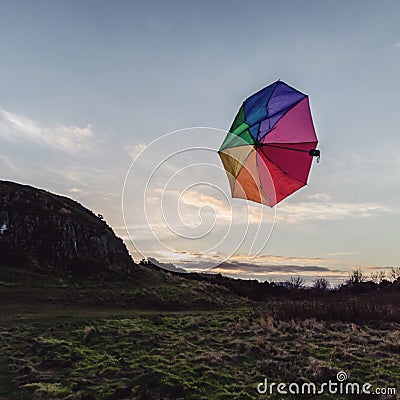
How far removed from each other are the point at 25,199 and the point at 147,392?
39859 mm

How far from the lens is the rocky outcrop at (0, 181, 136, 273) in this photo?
1543 inches

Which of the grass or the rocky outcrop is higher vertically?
the rocky outcrop

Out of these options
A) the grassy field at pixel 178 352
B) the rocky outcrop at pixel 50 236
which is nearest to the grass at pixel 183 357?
the grassy field at pixel 178 352

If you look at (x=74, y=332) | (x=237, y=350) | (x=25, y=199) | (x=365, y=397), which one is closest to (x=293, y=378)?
(x=365, y=397)

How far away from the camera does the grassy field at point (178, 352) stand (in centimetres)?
1178

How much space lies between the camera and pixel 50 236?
41.7 metres

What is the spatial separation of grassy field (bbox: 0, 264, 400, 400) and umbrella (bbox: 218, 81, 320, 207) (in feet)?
19.2

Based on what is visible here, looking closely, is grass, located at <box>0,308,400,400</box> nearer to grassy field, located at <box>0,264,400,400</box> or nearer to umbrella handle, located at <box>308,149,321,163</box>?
grassy field, located at <box>0,264,400,400</box>

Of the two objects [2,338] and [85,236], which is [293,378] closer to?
[2,338]

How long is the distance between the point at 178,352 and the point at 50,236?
29.9 metres

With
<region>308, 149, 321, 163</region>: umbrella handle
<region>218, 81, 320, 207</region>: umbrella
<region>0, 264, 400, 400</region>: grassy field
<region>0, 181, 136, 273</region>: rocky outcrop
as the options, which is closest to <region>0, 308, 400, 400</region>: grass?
<region>0, 264, 400, 400</region>: grassy field

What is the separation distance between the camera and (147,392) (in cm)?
1127

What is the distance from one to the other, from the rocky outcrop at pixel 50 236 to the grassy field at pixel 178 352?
10.4 m

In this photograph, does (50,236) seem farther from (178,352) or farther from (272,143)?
(272,143)
